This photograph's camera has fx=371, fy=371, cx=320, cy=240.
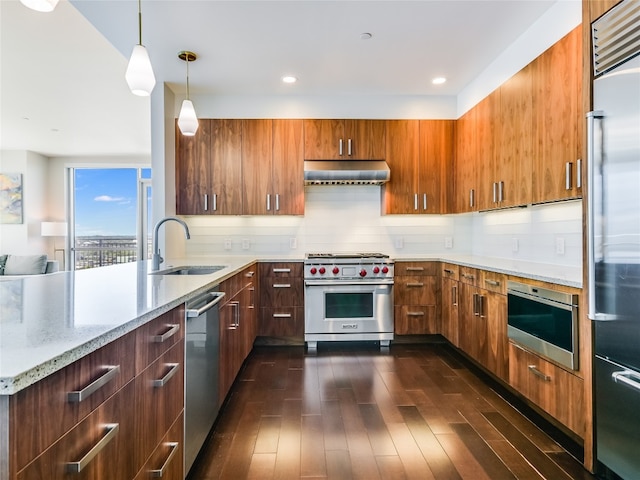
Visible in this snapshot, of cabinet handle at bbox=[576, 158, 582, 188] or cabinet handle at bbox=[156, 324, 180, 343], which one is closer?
cabinet handle at bbox=[156, 324, 180, 343]

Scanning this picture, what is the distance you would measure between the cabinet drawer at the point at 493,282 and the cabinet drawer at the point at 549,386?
0.38 metres

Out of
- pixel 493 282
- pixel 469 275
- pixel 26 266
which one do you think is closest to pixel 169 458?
pixel 493 282

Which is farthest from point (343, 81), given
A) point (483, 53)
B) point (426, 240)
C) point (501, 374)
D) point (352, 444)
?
point (352, 444)

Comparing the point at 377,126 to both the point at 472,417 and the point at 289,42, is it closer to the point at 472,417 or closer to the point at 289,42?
the point at 289,42

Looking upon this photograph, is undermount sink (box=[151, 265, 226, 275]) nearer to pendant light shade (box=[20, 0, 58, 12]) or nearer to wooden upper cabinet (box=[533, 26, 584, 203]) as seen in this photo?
pendant light shade (box=[20, 0, 58, 12])

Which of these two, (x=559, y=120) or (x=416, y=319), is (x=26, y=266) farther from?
(x=559, y=120)

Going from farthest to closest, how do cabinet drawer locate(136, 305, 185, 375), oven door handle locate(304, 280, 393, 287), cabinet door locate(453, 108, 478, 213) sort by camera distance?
oven door handle locate(304, 280, 393, 287), cabinet door locate(453, 108, 478, 213), cabinet drawer locate(136, 305, 185, 375)

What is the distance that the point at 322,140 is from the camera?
3.97 metres

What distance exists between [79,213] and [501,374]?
8.12m

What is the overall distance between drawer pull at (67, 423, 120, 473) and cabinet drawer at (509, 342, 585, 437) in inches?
80.2

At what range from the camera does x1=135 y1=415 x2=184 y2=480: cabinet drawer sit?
1.20 metres

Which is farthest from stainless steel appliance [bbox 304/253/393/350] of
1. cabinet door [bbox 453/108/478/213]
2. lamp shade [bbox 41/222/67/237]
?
lamp shade [bbox 41/222/67/237]

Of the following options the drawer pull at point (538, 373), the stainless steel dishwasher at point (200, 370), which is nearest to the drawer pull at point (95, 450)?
the stainless steel dishwasher at point (200, 370)

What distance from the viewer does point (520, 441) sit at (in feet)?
6.61
